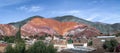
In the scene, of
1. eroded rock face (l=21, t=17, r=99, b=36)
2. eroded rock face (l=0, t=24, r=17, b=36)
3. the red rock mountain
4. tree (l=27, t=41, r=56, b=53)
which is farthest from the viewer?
eroded rock face (l=21, t=17, r=99, b=36)

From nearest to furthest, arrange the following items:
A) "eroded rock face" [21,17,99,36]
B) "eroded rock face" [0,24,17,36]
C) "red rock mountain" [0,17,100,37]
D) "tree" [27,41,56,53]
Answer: "tree" [27,41,56,53], "eroded rock face" [0,24,17,36], "red rock mountain" [0,17,100,37], "eroded rock face" [21,17,99,36]

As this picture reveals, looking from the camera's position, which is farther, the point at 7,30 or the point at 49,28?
the point at 49,28

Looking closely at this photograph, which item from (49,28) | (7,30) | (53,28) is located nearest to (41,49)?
(7,30)

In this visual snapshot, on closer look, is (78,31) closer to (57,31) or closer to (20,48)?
(57,31)

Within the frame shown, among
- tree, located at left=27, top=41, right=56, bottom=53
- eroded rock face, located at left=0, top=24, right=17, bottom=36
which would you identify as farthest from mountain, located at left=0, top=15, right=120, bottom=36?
tree, located at left=27, top=41, right=56, bottom=53

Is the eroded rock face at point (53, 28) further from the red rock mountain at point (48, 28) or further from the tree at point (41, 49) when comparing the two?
the tree at point (41, 49)

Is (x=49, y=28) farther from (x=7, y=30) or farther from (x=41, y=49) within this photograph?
(x=41, y=49)

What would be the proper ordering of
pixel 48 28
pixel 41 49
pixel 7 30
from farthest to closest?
pixel 48 28 < pixel 7 30 < pixel 41 49

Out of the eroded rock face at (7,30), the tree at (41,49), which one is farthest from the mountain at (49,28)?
the tree at (41,49)

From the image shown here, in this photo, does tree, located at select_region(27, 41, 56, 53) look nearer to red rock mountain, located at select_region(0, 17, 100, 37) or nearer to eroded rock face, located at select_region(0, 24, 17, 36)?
red rock mountain, located at select_region(0, 17, 100, 37)
